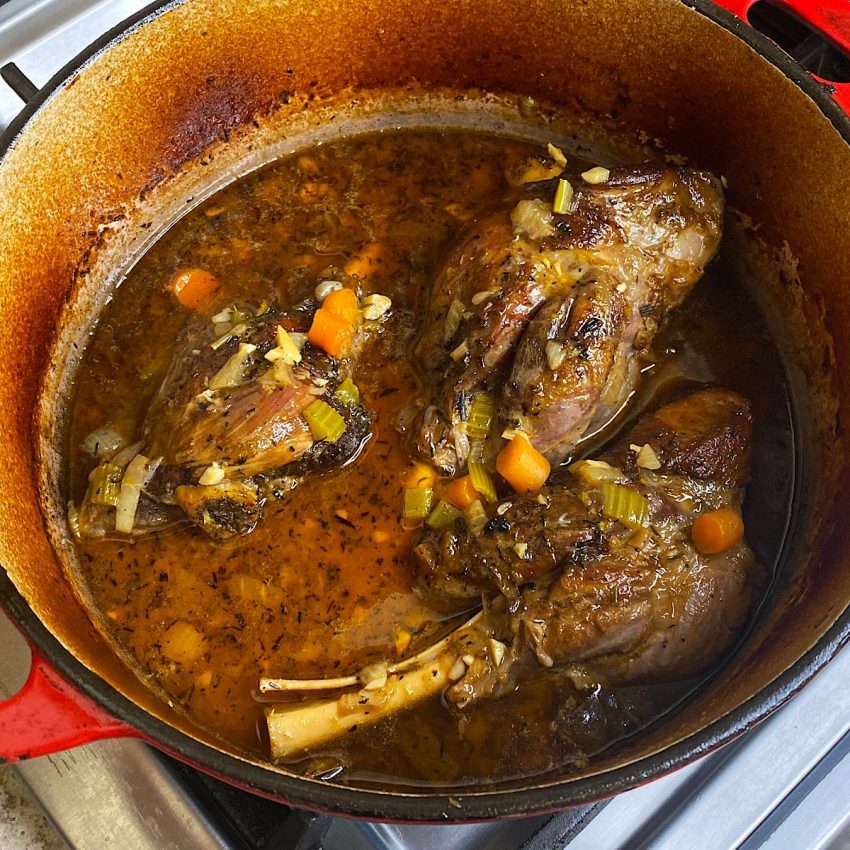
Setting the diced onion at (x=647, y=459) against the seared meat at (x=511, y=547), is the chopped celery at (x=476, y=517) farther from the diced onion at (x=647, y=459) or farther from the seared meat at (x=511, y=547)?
the diced onion at (x=647, y=459)

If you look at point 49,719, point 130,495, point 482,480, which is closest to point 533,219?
point 482,480

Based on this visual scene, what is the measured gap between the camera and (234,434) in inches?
77.9

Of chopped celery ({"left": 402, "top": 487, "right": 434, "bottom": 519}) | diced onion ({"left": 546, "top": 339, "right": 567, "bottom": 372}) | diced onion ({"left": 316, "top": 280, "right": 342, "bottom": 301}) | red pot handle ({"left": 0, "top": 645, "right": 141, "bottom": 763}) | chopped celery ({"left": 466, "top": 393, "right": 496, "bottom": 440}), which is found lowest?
chopped celery ({"left": 402, "top": 487, "right": 434, "bottom": 519})

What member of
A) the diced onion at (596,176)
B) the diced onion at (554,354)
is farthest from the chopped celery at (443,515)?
the diced onion at (596,176)

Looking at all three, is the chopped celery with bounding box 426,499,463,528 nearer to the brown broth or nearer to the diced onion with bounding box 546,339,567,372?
the brown broth

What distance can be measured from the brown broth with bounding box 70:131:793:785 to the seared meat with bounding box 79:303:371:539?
0.07 metres

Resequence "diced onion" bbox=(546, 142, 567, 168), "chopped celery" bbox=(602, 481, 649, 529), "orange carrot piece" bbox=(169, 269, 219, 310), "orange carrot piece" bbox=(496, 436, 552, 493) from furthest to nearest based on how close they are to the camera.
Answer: "diced onion" bbox=(546, 142, 567, 168), "orange carrot piece" bbox=(169, 269, 219, 310), "orange carrot piece" bbox=(496, 436, 552, 493), "chopped celery" bbox=(602, 481, 649, 529)

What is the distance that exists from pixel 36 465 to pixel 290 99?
1.33 metres

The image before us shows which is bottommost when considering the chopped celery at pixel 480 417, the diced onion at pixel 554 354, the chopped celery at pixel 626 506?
the chopped celery at pixel 626 506

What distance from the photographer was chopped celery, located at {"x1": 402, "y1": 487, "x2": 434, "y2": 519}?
6.76ft

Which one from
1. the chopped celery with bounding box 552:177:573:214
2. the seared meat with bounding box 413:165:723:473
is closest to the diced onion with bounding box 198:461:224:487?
the seared meat with bounding box 413:165:723:473

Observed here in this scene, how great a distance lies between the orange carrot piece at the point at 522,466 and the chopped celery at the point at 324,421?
1.34 ft

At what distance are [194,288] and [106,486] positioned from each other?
2.18 feet

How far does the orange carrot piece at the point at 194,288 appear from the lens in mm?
2400
